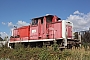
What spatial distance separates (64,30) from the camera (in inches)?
664

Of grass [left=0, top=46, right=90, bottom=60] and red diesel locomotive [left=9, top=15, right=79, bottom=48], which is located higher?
red diesel locomotive [left=9, top=15, right=79, bottom=48]

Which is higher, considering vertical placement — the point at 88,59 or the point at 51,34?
the point at 51,34

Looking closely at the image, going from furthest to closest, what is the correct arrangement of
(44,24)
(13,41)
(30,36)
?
(13,41) < (30,36) < (44,24)

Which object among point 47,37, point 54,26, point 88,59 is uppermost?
point 54,26

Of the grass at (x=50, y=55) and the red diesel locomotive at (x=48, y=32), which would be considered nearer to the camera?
the grass at (x=50, y=55)

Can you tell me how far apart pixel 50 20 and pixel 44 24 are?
0.88m

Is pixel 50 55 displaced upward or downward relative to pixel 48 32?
downward

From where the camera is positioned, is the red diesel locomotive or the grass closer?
the grass

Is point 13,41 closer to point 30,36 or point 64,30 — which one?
point 30,36

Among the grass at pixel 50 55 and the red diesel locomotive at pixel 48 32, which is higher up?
the red diesel locomotive at pixel 48 32

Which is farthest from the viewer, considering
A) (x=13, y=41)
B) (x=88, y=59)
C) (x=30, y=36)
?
(x=13, y=41)

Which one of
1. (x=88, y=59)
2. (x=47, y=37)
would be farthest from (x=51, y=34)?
(x=88, y=59)

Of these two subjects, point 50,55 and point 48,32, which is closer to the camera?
point 50,55

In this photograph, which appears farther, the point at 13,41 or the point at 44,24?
the point at 13,41
